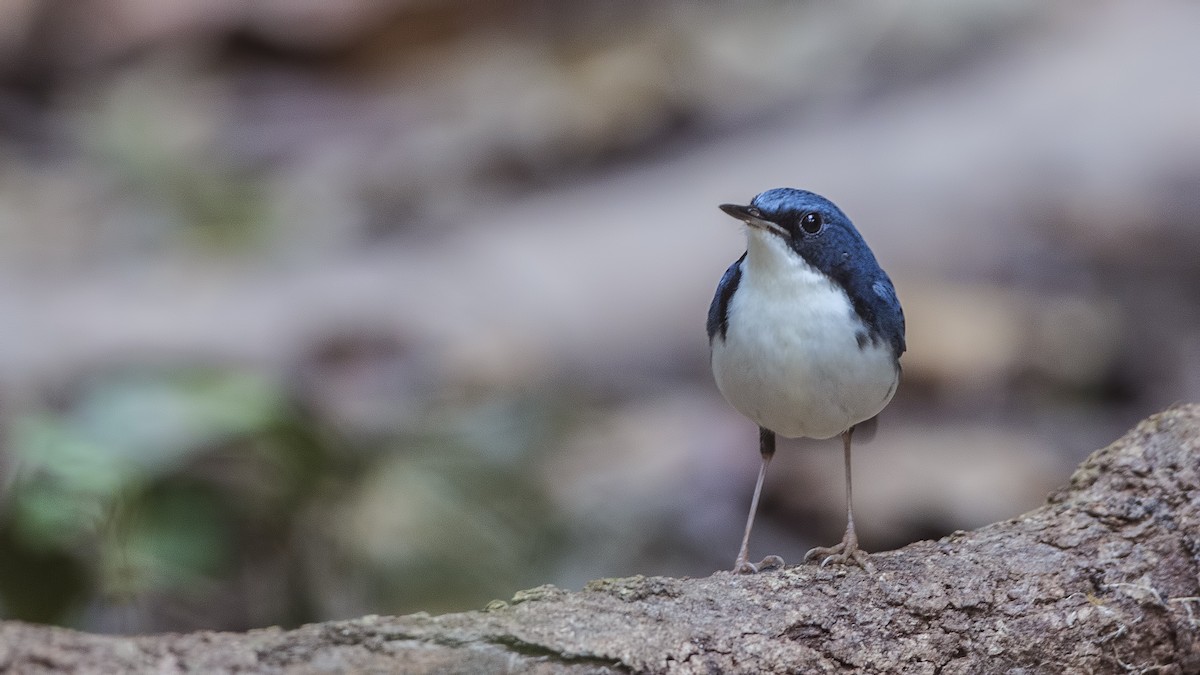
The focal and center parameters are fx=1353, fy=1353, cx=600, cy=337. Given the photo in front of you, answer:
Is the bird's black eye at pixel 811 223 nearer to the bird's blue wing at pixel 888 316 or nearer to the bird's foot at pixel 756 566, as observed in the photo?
the bird's blue wing at pixel 888 316

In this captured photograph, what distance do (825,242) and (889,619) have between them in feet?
3.21

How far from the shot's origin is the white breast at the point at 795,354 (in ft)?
11.1

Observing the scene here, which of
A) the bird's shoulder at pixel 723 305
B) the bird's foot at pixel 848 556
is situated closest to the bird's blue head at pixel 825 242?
the bird's shoulder at pixel 723 305

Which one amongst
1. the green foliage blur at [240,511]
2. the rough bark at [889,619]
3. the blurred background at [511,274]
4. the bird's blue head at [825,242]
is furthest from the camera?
the blurred background at [511,274]

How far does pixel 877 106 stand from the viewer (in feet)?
39.8

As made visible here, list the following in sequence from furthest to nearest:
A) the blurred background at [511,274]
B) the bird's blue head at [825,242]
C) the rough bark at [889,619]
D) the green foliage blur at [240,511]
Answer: the blurred background at [511,274], the green foliage blur at [240,511], the bird's blue head at [825,242], the rough bark at [889,619]

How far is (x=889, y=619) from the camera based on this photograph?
10.4ft

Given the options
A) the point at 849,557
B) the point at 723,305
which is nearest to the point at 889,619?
the point at 849,557

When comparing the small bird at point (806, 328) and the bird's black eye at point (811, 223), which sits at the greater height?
the bird's black eye at point (811, 223)

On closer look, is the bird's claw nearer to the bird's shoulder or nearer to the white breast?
the white breast

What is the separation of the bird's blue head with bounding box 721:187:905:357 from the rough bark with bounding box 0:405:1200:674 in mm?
612

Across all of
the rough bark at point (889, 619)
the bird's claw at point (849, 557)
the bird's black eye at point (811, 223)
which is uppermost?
the bird's black eye at point (811, 223)

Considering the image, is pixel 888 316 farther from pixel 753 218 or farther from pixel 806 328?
pixel 753 218

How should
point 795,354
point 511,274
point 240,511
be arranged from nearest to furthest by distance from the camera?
point 795,354 < point 240,511 < point 511,274
